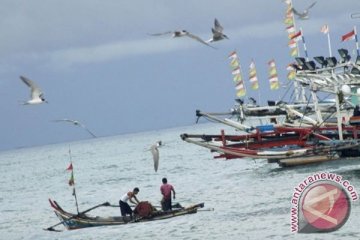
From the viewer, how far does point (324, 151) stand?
166 feet

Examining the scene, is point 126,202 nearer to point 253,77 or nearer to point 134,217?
point 134,217

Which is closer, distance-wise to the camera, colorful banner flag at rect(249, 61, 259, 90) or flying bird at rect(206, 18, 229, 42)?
flying bird at rect(206, 18, 229, 42)

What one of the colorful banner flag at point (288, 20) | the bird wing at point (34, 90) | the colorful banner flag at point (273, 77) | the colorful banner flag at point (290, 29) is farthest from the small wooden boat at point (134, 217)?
the colorful banner flag at point (273, 77)

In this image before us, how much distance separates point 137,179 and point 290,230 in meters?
56.2

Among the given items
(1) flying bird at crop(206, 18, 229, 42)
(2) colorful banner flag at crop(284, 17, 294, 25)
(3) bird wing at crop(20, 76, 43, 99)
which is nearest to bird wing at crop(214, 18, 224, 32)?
(1) flying bird at crop(206, 18, 229, 42)

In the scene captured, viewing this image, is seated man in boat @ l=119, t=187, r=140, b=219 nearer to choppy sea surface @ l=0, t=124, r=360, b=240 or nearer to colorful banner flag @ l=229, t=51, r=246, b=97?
choppy sea surface @ l=0, t=124, r=360, b=240

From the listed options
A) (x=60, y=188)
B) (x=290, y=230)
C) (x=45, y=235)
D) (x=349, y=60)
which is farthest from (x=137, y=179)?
(x=290, y=230)

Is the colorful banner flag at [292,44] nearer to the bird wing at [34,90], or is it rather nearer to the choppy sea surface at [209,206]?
the choppy sea surface at [209,206]

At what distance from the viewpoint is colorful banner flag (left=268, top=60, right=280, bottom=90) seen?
80.9 m

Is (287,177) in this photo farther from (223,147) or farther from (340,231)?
(340,231)

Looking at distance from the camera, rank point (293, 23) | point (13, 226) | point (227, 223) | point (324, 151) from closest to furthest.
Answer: point (227, 223), point (324, 151), point (13, 226), point (293, 23)

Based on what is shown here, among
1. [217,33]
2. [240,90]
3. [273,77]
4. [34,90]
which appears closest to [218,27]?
[217,33]

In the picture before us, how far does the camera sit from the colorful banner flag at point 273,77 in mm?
80931

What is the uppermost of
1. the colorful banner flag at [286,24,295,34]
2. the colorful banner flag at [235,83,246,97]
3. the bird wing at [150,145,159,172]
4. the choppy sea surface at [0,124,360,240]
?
the colorful banner flag at [286,24,295,34]
